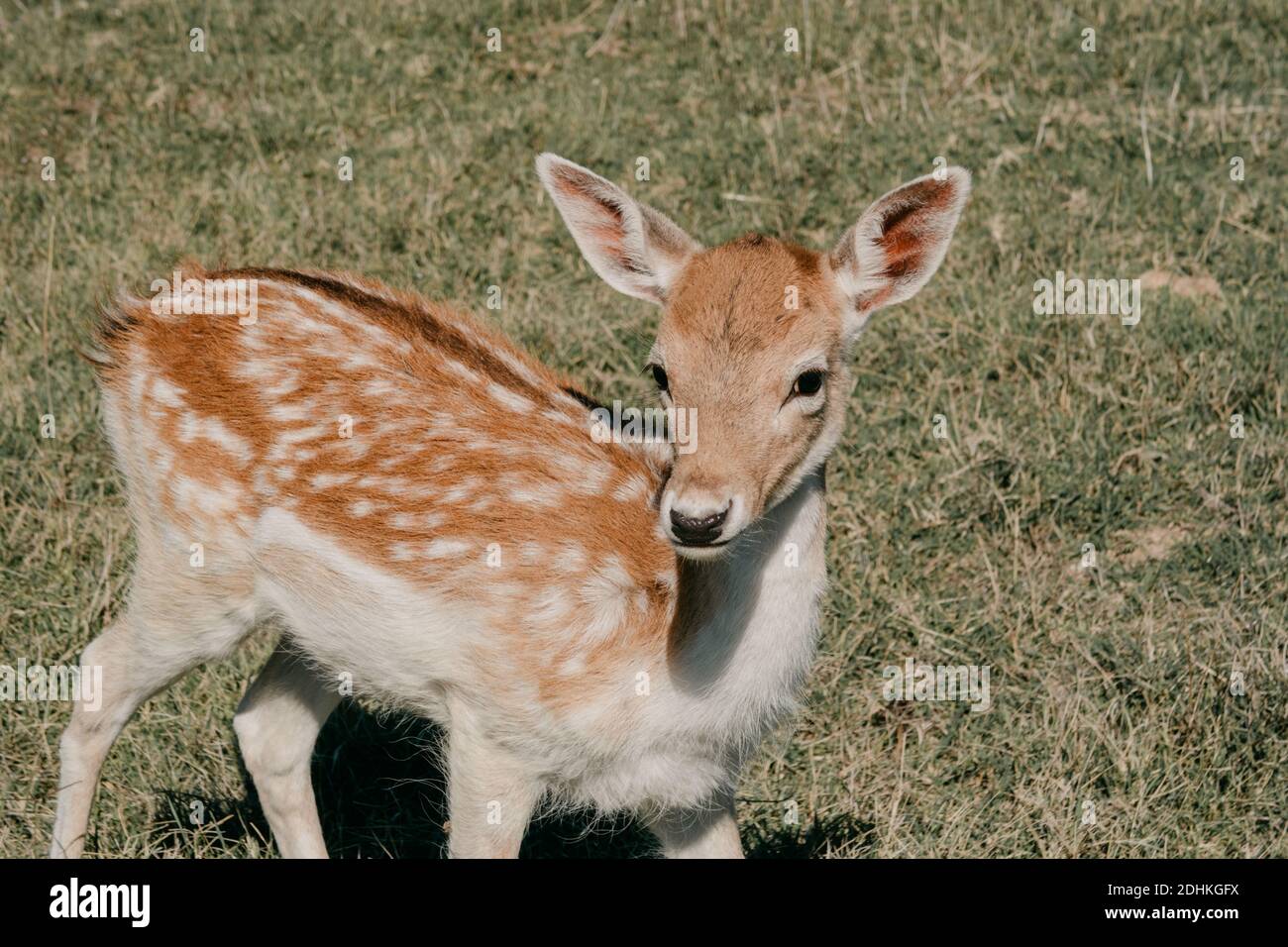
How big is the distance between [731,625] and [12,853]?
78.4 inches

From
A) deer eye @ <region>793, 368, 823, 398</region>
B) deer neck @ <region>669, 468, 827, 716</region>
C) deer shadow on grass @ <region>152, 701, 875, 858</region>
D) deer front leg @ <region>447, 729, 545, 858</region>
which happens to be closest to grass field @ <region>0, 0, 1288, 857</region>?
deer shadow on grass @ <region>152, 701, 875, 858</region>

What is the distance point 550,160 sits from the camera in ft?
12.9

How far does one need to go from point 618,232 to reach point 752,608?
104 centimetres

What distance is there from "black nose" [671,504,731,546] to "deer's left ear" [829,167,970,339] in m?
0.82

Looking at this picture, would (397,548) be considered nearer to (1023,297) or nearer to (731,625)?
(731,625)

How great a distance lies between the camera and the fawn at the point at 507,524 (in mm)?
3672

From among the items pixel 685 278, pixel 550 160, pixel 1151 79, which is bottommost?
pixel 685 278

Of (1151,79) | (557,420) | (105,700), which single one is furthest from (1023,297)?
(105,700)

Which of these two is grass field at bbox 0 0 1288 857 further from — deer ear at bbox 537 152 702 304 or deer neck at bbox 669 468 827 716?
deer ear at bbox 537 152 702 304

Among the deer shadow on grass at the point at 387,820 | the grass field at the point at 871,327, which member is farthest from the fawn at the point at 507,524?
the grass field at the point at 871,327

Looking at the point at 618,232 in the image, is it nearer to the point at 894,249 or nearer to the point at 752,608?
the point at 894,249

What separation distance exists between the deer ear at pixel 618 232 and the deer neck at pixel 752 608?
0.71m

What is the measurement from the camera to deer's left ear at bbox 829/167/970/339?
385cm

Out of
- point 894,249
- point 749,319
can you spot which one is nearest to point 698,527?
point 749,319
